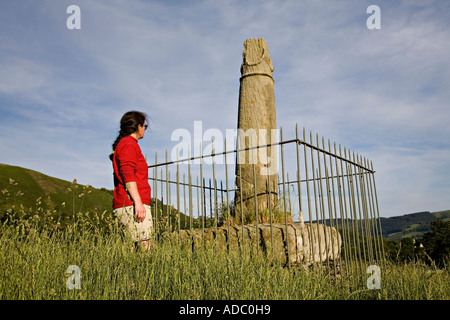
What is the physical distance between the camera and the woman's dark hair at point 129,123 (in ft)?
12.2

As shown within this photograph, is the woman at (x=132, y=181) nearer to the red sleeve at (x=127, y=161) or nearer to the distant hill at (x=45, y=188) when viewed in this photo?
the red sleeve at (x=127, y=161)

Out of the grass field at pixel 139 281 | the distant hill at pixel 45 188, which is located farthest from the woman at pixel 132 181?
the distant hill at pixel 45 188

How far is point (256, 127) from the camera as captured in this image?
6.04m

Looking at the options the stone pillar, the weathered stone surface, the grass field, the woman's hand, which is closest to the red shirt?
the woman's hand

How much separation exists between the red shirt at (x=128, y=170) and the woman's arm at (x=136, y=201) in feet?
0.22

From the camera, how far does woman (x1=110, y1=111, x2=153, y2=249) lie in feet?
11.0

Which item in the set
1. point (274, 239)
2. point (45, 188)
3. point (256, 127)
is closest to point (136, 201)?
point (274, 239)

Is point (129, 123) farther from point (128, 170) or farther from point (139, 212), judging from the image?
point (139, 212)
